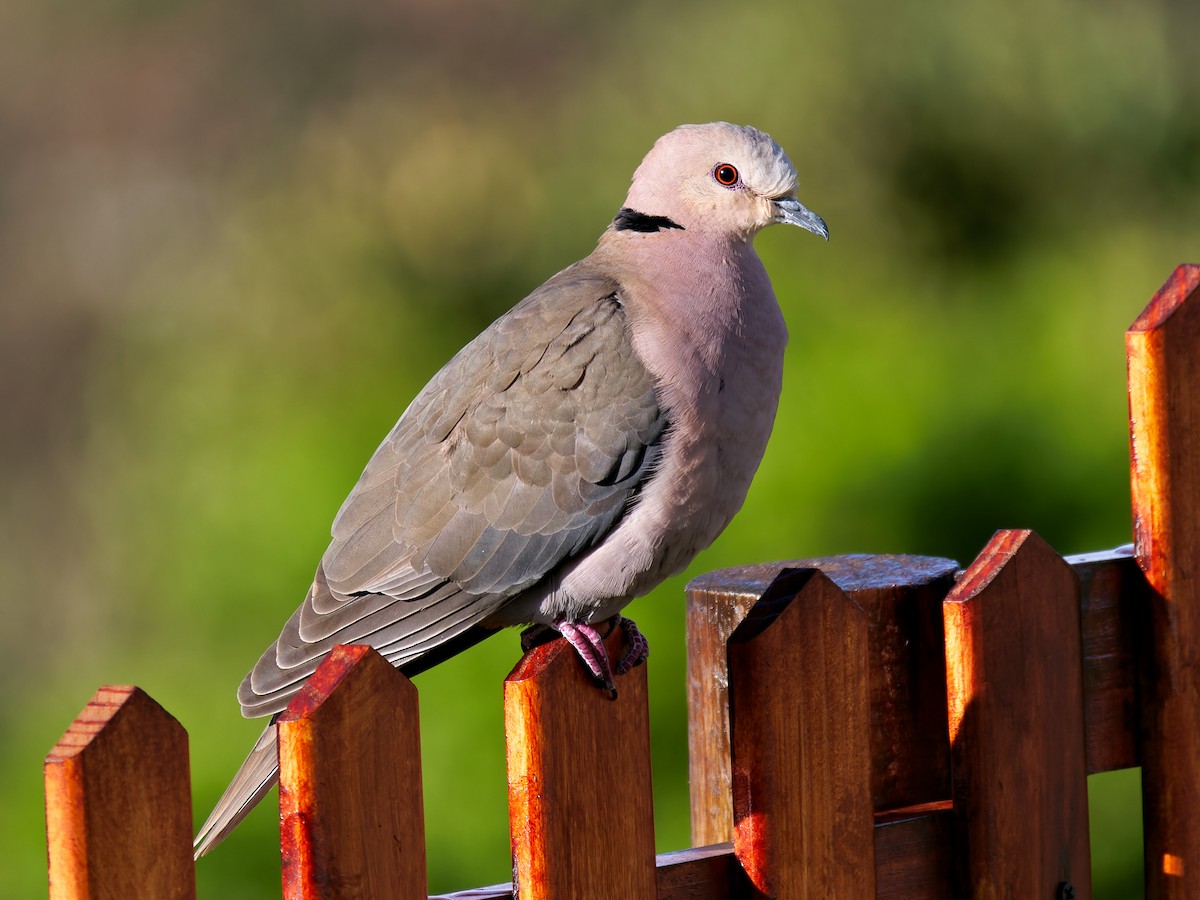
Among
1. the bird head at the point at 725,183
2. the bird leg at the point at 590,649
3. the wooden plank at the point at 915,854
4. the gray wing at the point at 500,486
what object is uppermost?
the bird head at the point at 725,183

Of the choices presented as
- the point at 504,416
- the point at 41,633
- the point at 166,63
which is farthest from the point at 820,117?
the point at 166,63

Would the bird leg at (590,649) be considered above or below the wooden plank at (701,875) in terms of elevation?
above

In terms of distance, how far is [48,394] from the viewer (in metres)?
6.96

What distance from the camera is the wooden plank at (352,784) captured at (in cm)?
162

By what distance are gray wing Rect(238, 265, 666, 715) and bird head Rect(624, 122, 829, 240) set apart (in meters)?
0.22

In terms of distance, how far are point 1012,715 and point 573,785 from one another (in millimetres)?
646

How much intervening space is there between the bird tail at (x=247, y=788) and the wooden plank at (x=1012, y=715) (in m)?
0.93

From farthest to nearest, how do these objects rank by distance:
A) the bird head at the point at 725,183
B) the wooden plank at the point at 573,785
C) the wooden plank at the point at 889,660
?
the bird head at the point at 725,183 < the wooden plank at the point at 889,660 < the wooden plank at the point at 573,785

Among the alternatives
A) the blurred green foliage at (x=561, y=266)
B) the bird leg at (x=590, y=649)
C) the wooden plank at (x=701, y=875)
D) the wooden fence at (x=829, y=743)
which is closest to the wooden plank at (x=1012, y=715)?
the wooden fence at (x=829, y=743)

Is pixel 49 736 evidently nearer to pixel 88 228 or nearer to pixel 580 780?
pixel 580 780

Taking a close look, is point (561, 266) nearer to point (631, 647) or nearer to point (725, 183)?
point (725, 183)

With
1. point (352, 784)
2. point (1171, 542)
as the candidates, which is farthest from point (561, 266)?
point (352, 784)

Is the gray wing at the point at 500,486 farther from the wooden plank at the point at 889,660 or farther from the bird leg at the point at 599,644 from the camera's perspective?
the wooden plank at the point at 889,660

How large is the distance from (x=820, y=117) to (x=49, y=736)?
2.91 metres
